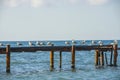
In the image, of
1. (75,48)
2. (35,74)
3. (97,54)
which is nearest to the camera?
(35,74)

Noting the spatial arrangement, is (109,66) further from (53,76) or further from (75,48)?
(53,76)

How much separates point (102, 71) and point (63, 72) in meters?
A: 3.68

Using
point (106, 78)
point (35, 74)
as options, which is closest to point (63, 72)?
point (35, 74)

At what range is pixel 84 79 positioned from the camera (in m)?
33.6

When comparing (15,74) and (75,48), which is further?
(75,48)

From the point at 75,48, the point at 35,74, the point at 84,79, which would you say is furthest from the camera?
the point at 75,48

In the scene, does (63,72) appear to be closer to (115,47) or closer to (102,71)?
(102,71)

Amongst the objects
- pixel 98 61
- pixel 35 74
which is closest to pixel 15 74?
pixel 35 74

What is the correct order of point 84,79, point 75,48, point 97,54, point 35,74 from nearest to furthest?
point 84,79
point 35,74
point 75,48
point 97,54

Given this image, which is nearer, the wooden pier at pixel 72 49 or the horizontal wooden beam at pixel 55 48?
the wooden pier at pixel 72 49

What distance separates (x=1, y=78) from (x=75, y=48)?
8541 mm

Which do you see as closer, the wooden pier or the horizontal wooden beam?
the wooden pier

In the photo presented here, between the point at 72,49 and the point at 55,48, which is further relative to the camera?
the point at 72,49

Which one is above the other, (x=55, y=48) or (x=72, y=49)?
(x=55, y=48)
